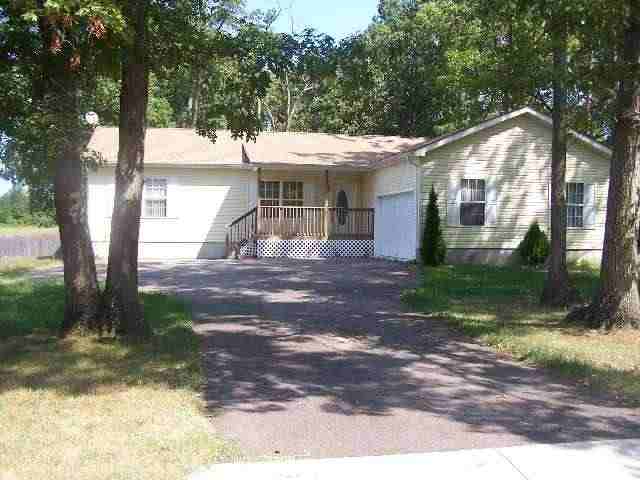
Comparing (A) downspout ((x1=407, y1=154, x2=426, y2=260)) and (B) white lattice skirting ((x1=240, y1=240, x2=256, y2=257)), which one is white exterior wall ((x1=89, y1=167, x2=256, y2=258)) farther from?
(A) downspout ((x1=407, y1=154, x2=426, y2=260))

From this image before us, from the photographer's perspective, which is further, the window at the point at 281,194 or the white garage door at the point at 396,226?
the window at the point at 281,194

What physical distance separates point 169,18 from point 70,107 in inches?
92.3

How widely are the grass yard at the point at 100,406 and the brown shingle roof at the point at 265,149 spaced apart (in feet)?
44.5

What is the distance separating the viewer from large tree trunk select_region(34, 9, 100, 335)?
873 centimetres

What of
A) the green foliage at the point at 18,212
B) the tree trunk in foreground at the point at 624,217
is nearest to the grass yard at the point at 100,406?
the tree trunk in foreground at the point at 624,217

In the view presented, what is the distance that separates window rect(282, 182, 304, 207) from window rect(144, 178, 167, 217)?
4.25 meters

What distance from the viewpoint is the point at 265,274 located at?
59.2 ft

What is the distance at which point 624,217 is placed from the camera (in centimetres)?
1055

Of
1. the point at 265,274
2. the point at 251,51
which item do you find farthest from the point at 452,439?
the point at 265,274

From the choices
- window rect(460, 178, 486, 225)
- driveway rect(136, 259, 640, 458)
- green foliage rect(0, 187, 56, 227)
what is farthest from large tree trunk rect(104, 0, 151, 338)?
green foliage rect(0, 187, 56, 227)

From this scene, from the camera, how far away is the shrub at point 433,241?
64.6 ft

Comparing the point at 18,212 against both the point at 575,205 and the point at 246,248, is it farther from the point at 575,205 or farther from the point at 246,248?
the point at 575,205

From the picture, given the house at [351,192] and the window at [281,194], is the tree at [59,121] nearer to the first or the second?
the house at [351,192]

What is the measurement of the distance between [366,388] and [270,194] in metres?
18.2
